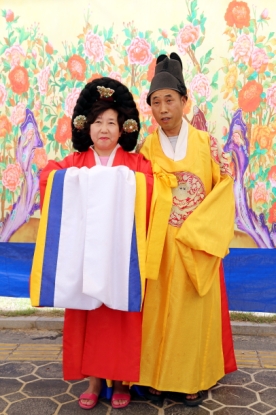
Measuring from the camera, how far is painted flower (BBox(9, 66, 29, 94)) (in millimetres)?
4500

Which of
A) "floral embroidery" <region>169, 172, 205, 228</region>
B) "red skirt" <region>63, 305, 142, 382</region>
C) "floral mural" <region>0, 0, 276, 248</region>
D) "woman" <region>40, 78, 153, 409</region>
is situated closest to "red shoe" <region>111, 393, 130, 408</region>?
"woman" <region>40, 78, 153, 409</region>

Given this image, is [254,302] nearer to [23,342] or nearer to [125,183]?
[23,342]

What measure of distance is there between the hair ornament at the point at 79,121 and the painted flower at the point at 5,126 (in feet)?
5.53

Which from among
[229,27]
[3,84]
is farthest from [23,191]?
[229,27]

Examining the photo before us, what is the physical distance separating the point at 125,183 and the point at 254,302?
87.2 inches

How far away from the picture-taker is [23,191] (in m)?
4.60

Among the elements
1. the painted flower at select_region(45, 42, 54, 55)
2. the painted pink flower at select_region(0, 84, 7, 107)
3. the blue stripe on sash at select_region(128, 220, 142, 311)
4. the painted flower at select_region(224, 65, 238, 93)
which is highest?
the painted flower at select_region(45, 42, 54, 55)

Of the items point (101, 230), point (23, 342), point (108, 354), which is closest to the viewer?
point (101, 230)

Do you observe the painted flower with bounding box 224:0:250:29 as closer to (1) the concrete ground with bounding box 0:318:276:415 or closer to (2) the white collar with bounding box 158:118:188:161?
(2) the white collar with bounding box 158:118:188:161

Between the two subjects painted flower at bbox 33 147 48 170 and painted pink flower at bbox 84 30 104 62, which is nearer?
painted pink flower at bbox 84 30 104 62

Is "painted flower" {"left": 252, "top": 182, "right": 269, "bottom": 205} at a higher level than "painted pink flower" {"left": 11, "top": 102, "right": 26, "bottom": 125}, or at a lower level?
lower

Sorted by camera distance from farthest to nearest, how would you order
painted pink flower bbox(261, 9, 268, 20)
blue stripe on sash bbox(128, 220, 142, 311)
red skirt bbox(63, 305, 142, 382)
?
painted pink flower bbox(261, 9, 268, 20) → red skirt bbox(63, 305, 142, 382) → blue stripe on sash bbox(128, 220, 142, 311)

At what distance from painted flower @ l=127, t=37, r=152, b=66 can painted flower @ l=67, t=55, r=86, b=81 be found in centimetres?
40

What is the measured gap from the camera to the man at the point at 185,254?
9.86 ft
